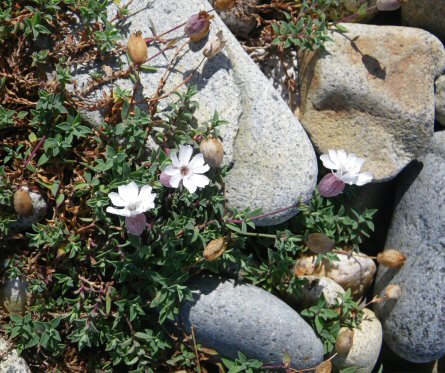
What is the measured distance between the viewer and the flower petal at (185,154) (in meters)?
3.26

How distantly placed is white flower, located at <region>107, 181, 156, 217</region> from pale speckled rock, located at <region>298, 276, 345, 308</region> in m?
1.27

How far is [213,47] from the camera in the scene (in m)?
3.49

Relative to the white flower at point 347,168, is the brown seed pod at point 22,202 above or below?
above

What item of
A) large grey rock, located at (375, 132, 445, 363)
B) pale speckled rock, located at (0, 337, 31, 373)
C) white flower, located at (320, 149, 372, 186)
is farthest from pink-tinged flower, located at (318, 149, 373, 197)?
pale speckled rock, located at (0, 337, 31, 373)

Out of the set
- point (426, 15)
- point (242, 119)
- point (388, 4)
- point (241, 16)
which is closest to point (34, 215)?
point (242, 119)

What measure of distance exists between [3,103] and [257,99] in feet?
4.59

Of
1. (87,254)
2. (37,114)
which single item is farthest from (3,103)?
(87,254)

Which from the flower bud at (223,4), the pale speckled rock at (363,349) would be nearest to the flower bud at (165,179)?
the flower bud at (223,4)

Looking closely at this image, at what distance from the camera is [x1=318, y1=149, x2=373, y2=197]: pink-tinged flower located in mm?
3463

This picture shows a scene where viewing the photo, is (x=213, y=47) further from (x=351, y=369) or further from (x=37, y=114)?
(x=351, y=369)

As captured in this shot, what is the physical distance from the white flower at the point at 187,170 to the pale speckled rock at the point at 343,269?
1.08 meters

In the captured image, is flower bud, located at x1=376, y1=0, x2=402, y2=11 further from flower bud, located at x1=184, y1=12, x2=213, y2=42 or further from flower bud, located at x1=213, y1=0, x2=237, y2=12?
flower bud, located at x1=184, y1=12, x2=213, y2=42

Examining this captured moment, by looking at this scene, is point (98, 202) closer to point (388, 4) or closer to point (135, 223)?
point (135, 223)

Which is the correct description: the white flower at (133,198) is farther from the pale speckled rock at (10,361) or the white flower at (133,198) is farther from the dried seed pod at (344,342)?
the dried seed pod at (344,342)
